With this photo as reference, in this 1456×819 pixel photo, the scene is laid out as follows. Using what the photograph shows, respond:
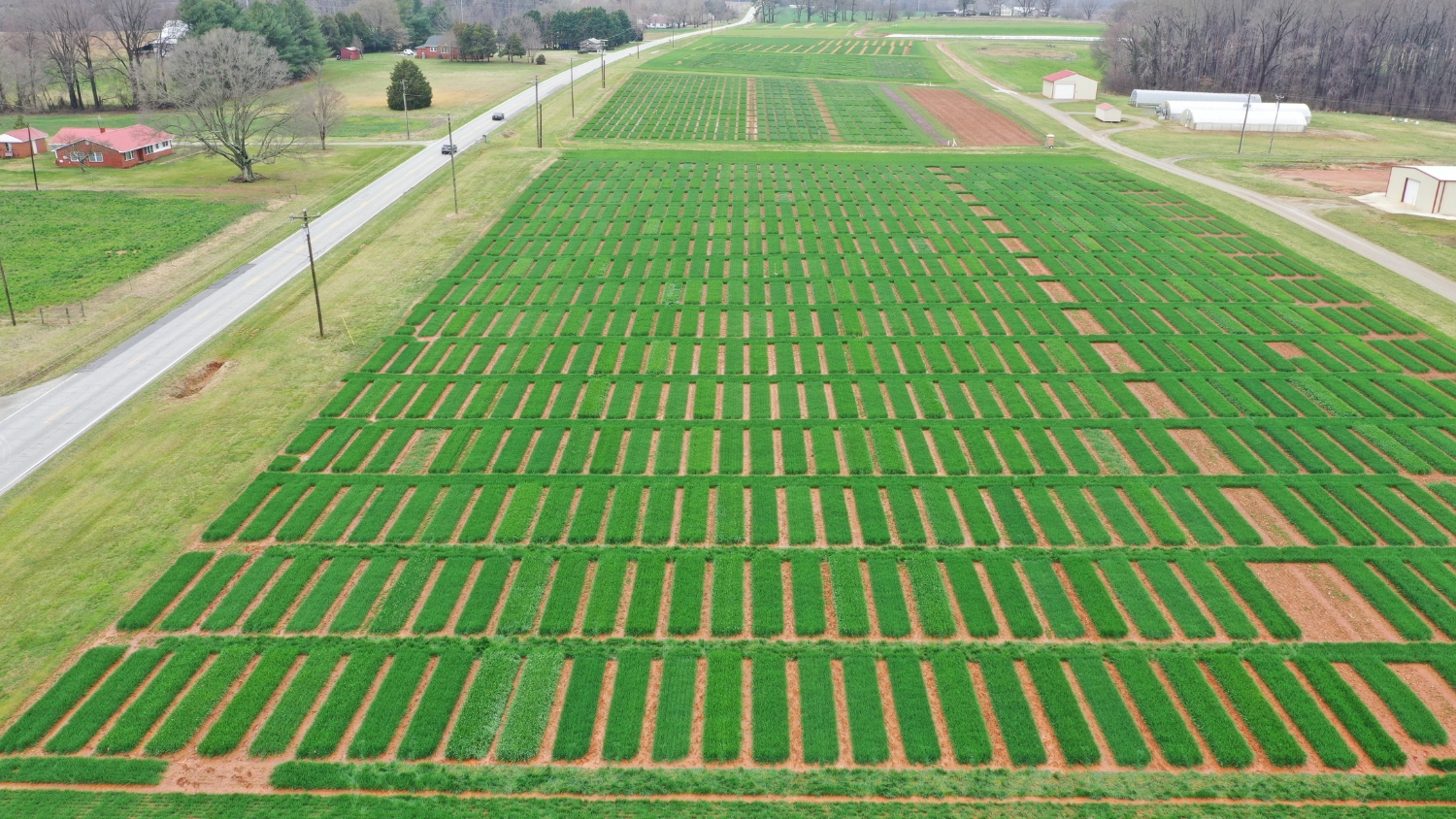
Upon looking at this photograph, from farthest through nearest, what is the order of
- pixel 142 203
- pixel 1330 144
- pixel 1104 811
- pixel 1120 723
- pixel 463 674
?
pixel 1330 144
pixel 142 203
pixel 463 674
pixel 1120 723
pixel 1104 811

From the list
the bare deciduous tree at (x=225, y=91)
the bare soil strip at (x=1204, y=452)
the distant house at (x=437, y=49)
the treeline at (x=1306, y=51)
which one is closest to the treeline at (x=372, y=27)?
the distant house at (x=437, y=49)

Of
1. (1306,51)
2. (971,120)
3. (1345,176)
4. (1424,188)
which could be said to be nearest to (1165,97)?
(1306,51)

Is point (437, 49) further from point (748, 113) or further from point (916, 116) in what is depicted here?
point (916, 116)

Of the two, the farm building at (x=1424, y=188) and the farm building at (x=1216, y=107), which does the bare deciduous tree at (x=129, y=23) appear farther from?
the farm building at (x=1424, y=188)

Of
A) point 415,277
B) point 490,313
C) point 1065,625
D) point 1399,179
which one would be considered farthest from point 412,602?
point 1399,179

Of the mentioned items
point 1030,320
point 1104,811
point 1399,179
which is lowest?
point 1104,811

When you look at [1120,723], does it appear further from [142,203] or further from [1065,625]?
[142,203]
